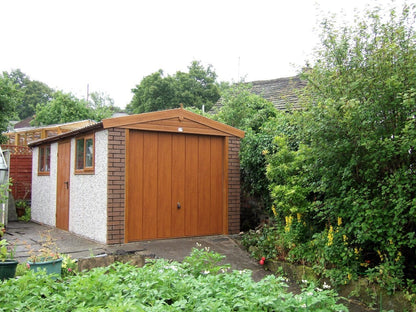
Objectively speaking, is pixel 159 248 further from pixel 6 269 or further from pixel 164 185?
pixel 6 269

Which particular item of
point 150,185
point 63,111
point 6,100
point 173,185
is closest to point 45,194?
point 6,100

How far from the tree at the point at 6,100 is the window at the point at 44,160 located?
122 inches

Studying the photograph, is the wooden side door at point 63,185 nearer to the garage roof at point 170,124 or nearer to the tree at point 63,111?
the garage roof at point 170,124

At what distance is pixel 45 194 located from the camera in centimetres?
1104

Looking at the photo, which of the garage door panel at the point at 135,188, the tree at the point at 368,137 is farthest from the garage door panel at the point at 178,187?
the tree at the point at 368,137

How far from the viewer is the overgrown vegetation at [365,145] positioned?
455 centimetres

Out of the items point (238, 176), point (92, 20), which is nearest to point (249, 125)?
point (238, 176)

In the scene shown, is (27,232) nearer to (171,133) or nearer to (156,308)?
(171,133)

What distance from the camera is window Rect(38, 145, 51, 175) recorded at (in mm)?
11023

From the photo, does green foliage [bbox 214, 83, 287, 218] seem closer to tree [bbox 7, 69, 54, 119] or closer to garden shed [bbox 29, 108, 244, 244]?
garden shed [bbox 29, 108, 244, 244]

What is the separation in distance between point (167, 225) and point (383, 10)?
545cm

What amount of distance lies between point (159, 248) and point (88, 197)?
2130mm

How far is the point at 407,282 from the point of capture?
176 inches

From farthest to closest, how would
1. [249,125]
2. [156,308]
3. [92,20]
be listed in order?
1. [249,125]
2. [92,20]
3. [156,308]
